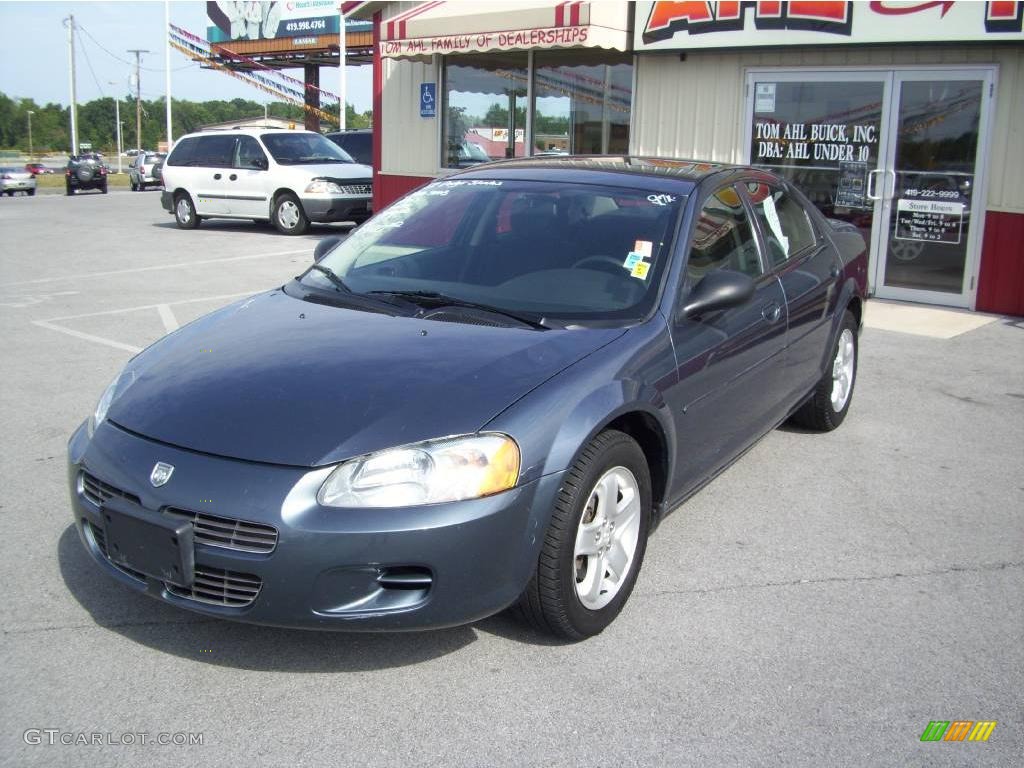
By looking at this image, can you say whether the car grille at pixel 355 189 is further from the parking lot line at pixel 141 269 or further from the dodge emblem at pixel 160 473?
the dodge emblem at pixel 160 473

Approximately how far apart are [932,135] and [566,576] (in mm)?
8334

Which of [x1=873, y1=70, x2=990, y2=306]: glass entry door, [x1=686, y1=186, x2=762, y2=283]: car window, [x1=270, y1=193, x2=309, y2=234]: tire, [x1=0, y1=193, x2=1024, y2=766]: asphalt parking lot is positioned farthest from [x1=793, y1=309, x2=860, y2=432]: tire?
[x1=270, y1=193, x2=309, y2=234]: tire

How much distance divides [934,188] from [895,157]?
0.49 meters

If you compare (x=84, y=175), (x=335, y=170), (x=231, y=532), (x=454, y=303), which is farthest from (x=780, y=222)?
(x=84, y=175)

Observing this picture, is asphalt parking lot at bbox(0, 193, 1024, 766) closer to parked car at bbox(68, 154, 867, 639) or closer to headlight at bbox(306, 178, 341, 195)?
parked car at bbox(68, 154, 867, 639)

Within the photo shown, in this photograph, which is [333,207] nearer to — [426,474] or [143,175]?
[426,474]

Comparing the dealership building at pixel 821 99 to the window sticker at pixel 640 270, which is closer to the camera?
the window sticker at pixel 640 270

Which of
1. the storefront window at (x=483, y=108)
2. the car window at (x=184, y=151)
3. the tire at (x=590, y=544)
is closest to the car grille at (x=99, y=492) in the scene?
the tire at (x=590, y=544)

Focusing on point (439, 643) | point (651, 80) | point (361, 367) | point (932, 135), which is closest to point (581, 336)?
point (361, 367)

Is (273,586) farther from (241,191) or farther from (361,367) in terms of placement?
(241,191)

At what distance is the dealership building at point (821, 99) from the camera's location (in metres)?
9.56

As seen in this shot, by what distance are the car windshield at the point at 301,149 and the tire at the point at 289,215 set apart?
65 cm

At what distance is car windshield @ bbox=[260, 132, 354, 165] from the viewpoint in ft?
56.0

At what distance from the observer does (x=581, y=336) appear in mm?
3637
